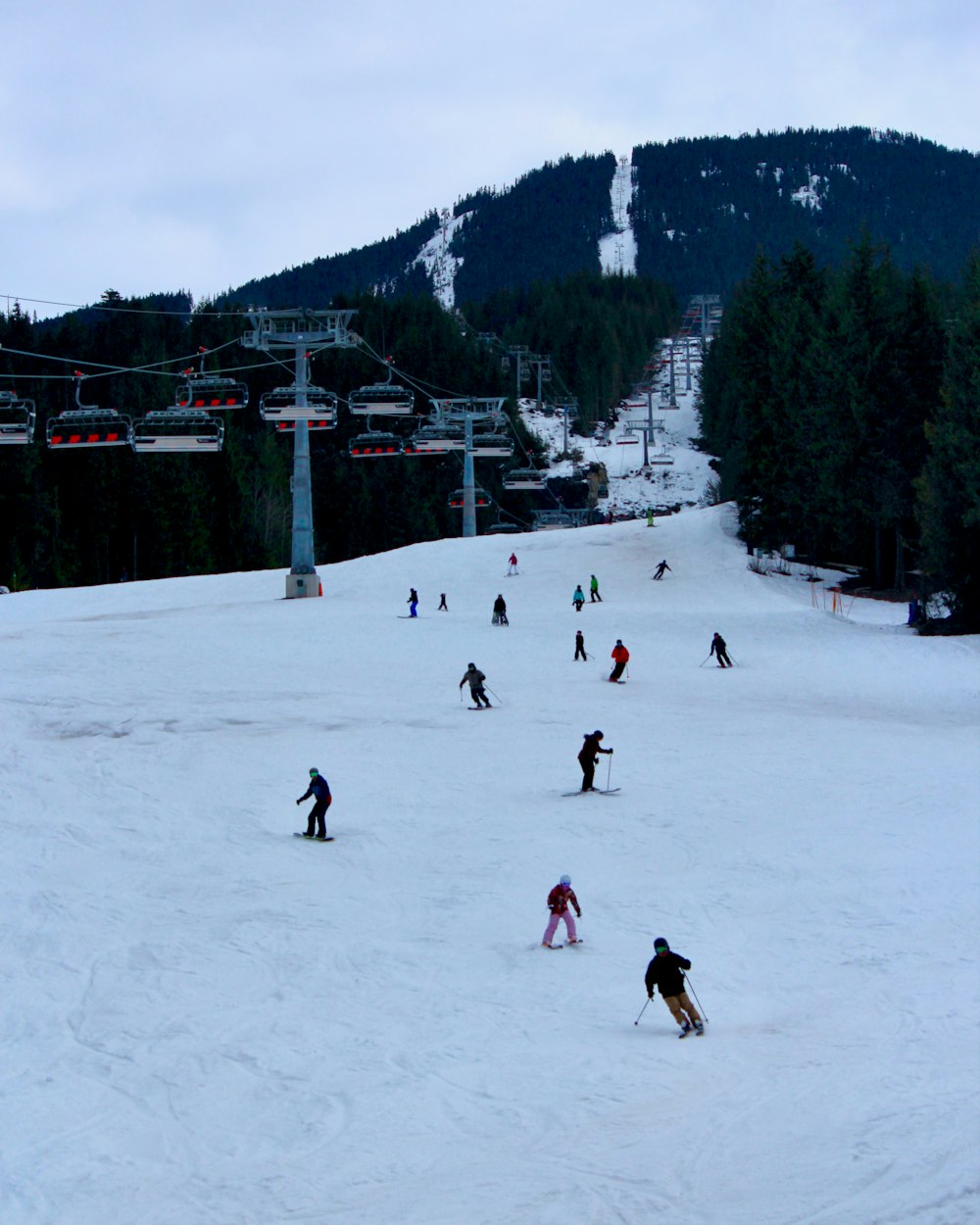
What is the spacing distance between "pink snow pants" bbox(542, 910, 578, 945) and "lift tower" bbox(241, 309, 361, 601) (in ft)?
99.2

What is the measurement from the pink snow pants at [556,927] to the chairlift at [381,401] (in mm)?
35544

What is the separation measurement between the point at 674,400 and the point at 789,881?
146 metres

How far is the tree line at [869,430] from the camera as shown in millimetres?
40219

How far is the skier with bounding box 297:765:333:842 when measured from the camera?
17.6m

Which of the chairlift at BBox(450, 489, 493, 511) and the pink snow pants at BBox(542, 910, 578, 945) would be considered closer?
the pink snow pants at BBox(542, 910, 578, 945)

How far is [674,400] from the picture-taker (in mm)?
157750

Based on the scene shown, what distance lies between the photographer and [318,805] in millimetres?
17703

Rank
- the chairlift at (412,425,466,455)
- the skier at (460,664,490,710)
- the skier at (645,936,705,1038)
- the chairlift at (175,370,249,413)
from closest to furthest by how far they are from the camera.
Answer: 1. the skier at (645,936,705,1038)
2. the skier at (460,664,490,710)
3. the chairlift at (175,370,249,413)
4. the chairlift at (412,425,466,455)

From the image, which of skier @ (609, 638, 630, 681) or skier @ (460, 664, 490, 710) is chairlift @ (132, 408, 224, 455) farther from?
skier @ (609, 638, 630, 681)

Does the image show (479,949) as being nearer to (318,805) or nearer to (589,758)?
(318,805)

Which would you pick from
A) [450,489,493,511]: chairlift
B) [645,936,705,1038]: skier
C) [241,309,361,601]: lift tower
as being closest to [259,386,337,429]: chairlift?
[241,309,361,601]: lift tower

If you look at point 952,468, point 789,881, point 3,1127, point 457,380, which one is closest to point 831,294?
point 952,468

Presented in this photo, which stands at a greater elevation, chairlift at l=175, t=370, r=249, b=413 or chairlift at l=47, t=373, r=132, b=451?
chairlift at l=175, t=370, r=249, b=413

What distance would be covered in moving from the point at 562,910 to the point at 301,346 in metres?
32.5
